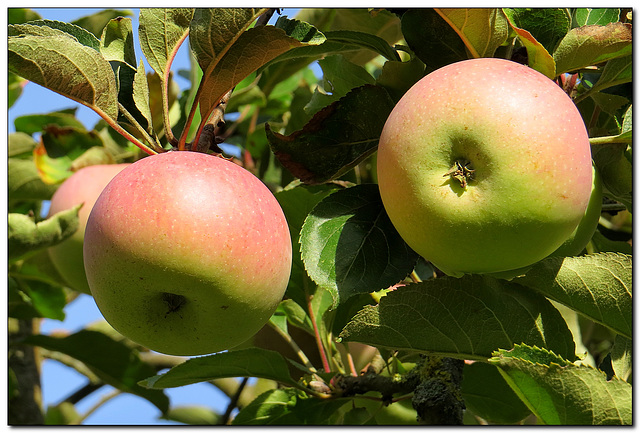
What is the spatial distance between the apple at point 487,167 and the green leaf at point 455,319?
0.44 feet

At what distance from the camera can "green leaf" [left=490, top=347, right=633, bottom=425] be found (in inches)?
37.2

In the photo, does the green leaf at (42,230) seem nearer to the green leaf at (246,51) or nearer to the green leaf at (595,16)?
the green leaf at (246,51)

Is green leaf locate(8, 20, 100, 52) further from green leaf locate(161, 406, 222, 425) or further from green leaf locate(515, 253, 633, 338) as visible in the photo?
green leaf locate(161, 406, 222, 425)

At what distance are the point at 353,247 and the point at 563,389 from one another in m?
0.34

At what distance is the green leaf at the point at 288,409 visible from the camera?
145cm

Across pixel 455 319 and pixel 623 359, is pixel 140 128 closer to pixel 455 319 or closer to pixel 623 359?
pixel 455 319

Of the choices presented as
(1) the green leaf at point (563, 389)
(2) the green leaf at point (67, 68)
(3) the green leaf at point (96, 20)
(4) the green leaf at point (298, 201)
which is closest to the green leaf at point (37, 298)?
(3) the green leaf at point (96, 20)

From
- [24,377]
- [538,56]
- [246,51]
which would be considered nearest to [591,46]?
[538,56]

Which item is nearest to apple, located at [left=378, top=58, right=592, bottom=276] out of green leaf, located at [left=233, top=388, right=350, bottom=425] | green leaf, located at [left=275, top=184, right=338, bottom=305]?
green leaf, located at [left=275, top=184, right=338, bottom=305]

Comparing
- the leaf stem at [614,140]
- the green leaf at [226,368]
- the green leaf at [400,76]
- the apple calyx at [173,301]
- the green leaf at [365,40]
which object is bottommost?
the green leaf at [226,368]

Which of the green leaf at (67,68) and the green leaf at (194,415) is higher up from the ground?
the green leaf at (67,68)

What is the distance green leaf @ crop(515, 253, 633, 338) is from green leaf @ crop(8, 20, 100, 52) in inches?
29.8

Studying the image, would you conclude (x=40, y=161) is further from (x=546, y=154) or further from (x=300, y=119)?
(x=546, y=154)

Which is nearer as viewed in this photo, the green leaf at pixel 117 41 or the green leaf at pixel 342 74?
the green leaf at pixel 117 41
